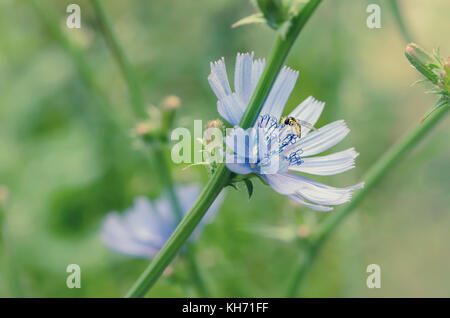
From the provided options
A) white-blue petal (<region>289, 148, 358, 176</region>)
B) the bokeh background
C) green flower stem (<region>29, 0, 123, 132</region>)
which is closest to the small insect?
white-blue petal (<region>289, 148, 358, 176</region>)

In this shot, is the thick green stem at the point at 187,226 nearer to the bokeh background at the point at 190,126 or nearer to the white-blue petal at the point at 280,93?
the white-blue petal at the point at 280,93

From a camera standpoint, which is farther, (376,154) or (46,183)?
(376,154)

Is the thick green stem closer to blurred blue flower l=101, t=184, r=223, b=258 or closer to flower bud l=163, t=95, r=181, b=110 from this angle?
flower bud l=163, t=95, r=181, b=110

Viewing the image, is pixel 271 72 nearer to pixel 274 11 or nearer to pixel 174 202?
pixel 274 11

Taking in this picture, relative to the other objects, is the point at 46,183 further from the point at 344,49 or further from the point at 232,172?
the point at 232,172

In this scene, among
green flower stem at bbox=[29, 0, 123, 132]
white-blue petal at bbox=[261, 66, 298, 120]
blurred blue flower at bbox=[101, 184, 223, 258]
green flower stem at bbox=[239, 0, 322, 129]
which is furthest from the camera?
green flower stem at bbox=[29, 0, 123, 132]
